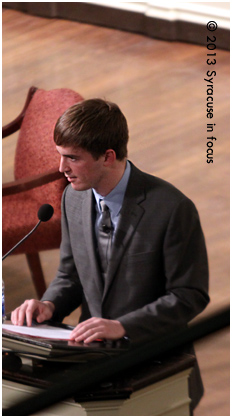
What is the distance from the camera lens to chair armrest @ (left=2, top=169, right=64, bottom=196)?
3008 mm

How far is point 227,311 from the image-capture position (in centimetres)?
66

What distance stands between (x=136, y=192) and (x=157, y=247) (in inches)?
6.1

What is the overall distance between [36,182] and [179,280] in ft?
4.35

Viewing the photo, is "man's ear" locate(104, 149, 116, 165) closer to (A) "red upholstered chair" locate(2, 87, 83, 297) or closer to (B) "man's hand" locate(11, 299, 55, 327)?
(B) "man's hand" locate(11, 299, 55, 327)

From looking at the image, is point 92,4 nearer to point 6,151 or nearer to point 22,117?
point 6,151

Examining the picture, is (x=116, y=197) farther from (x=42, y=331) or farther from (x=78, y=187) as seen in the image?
(x=42, y=331)

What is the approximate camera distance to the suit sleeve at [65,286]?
6.60ft

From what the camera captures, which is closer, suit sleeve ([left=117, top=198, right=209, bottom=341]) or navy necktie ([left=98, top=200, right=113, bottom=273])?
suit sleeve ([left=117, top=198, right=209, bottom=341])

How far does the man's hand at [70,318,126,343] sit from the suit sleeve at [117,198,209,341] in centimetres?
6

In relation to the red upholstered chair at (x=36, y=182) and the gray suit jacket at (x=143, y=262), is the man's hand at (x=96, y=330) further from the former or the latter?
the red upholstered chair at (x=36, y=182)

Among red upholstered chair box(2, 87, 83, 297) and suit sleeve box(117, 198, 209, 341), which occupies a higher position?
red upholstered chair box(2, 87, 83, 297)

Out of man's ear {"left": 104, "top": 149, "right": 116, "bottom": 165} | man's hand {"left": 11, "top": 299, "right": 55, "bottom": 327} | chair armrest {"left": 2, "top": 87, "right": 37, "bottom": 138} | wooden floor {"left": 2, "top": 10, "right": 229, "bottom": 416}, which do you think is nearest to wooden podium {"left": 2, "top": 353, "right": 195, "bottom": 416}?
man's hand {"left": 11, "top": 299, "right": 55, "bottom": 327}

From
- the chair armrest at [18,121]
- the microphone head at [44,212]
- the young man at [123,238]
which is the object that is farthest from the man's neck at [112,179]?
the chair armrest at [18,121]

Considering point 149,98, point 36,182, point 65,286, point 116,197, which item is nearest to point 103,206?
point 116,197
